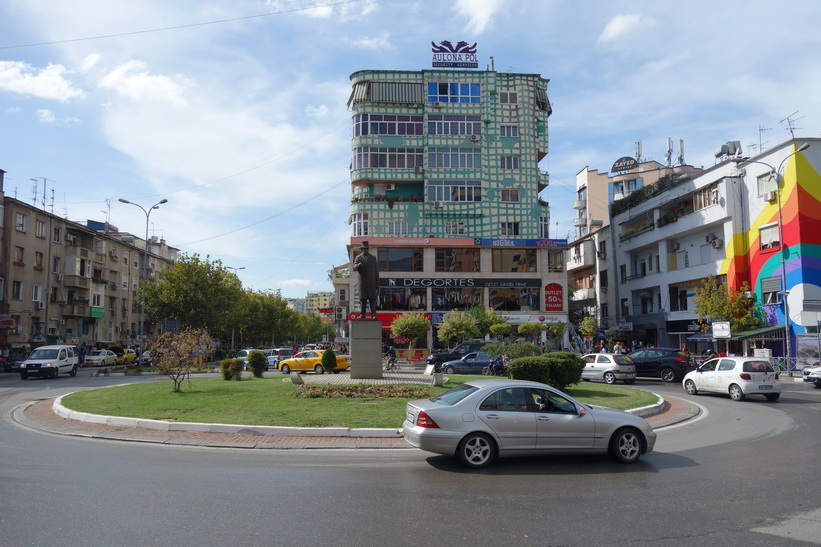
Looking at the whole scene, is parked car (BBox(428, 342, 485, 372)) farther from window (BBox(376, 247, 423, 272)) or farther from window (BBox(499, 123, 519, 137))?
window (BBox(499, 123, 519, 137))

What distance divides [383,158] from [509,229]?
43.6 feet

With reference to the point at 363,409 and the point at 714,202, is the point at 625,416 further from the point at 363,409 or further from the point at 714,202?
the point at 714,202

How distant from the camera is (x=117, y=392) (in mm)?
18656

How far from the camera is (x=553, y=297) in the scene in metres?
53.6

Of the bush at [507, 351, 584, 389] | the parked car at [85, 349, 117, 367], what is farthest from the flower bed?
the parked car at [85, 349, 117, 367]

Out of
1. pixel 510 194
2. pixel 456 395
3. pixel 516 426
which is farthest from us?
pixel 510 194

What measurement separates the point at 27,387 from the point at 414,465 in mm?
22500

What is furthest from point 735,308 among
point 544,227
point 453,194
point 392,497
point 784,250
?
point 392,497

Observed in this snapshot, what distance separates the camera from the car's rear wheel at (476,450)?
8.95m

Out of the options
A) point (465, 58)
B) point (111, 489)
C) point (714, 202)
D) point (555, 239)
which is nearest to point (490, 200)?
point (555, 239)

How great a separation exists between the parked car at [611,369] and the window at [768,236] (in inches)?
640

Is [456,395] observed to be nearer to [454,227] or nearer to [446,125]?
[454,227]

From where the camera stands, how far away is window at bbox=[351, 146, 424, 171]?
53344 mm

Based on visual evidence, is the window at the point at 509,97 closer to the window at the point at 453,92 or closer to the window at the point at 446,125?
the window at the point at 453,92
